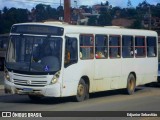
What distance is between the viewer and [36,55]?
58.8ft

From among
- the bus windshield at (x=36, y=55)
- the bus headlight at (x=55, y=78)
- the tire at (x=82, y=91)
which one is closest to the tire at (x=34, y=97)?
the tire at (x=82, y=91)

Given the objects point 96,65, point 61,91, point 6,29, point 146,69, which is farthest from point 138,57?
point 6,29

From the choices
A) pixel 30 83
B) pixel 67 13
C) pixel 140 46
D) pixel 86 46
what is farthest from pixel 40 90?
pixel 67 13

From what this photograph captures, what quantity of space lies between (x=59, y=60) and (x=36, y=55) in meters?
0.79

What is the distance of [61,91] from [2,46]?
37845 millimetres

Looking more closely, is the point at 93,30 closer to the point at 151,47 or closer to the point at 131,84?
the point at 131,84

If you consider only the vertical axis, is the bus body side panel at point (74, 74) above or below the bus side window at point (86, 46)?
below

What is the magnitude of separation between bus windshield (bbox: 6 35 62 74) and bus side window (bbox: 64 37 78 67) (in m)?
0.34

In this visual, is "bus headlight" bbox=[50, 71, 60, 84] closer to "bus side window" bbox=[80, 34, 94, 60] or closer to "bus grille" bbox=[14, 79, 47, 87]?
"bus grille" bbox=[14, 79, 47, 87]

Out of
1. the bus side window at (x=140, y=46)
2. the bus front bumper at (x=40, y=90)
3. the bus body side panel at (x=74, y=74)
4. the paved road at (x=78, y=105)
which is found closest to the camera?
the paved road at (x=78, y=105)

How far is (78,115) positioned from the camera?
583 inches

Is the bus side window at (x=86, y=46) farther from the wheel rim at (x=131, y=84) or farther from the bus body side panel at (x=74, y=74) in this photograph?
the wheel rim at (x=131, y=84)

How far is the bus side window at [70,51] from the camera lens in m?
18.2

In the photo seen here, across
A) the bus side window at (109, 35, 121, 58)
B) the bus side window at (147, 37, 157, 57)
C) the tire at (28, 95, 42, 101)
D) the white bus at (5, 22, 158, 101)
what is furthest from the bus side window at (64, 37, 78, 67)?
the bus side window at (147, 37, 157, 57)
